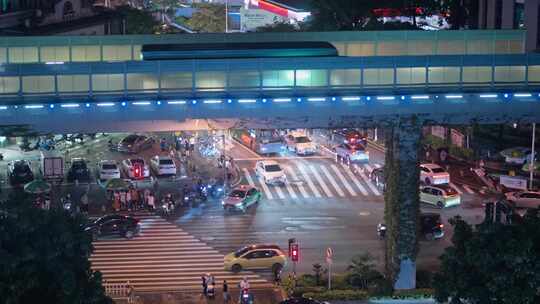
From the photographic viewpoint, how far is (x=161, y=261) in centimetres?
4019

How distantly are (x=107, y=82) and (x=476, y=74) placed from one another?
13856 mm

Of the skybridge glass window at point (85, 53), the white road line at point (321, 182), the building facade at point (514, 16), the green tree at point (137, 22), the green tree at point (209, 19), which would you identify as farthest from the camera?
the green tree at point (209, 19)

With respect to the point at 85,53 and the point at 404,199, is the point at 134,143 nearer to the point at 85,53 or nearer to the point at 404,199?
the point at 85,53

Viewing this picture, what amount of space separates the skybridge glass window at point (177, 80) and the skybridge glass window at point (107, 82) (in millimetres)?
1533

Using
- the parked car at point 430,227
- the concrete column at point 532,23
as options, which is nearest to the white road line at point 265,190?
the parked car at point 430,227

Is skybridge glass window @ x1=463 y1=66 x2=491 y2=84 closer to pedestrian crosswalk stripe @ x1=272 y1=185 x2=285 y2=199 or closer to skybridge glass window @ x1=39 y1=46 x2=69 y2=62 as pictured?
pedestrian crosswalk stripe @ x1=272 y1=185 x2=285 y2=199

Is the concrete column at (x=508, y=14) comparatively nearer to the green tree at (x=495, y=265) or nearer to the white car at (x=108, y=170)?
the white car at (x=108, y=170)

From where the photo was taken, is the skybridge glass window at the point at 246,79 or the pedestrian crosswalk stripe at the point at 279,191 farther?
the pedestrian crosswalk stripe at the point at 279,191

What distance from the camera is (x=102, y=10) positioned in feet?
267

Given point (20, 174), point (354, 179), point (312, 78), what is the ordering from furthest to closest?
point (354, 179) < point (20, 174) < point (312, 78)

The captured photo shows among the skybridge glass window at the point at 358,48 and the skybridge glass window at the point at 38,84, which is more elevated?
the skybridge glass window at the point at 358,48

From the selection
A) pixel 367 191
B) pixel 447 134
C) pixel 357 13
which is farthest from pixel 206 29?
pixel 367 191

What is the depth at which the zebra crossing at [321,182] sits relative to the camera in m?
51.1

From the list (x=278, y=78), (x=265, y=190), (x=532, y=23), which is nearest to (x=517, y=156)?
(x=532, y=23)
